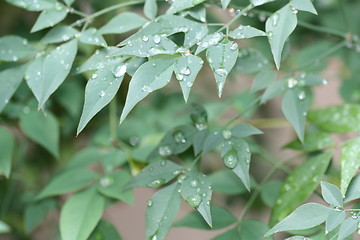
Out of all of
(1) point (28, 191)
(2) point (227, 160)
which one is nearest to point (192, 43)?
(2) point (227, 160)

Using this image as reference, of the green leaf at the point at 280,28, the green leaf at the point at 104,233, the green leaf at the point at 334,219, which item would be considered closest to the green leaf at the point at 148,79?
the green leaf at the point at 280,28

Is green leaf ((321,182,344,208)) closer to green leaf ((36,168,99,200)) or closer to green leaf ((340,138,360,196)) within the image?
green leaf ((340,138,360,196))

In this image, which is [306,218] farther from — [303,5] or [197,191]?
[303,5]

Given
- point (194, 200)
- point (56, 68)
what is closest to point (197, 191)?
point (194, 200)

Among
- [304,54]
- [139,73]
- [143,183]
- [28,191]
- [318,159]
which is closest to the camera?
[139,73]

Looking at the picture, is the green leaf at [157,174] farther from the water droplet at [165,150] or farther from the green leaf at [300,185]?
the green leaf at [300,185]

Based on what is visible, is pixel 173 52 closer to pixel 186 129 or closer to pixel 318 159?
pixel 186 129

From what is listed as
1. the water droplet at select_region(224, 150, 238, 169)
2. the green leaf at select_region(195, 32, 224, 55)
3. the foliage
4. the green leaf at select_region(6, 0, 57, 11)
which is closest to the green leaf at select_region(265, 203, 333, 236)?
the foliage
